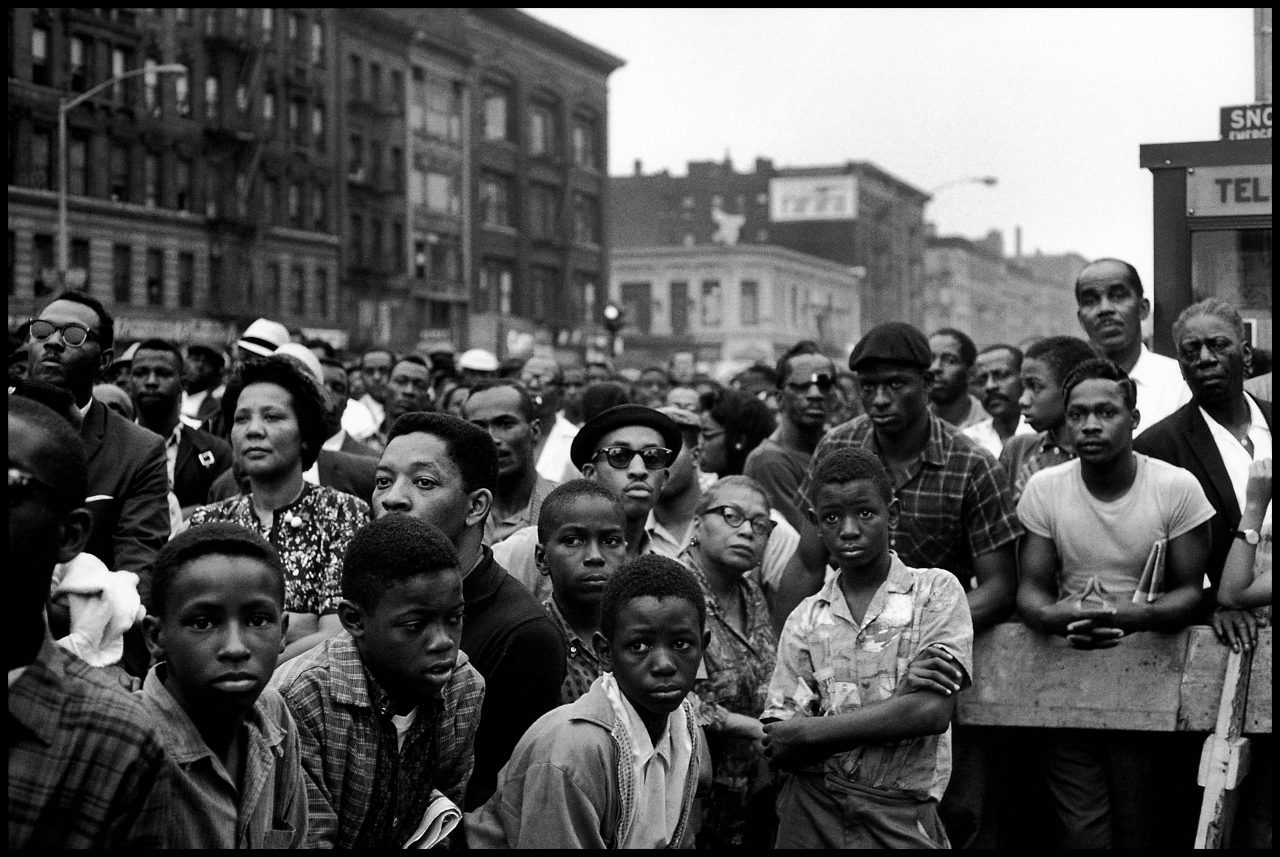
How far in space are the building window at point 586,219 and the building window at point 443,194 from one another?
965 centimetres

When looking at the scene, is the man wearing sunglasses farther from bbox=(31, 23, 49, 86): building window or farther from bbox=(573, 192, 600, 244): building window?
bbox=(573, 192, 600, 244): building window

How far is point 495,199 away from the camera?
216ft

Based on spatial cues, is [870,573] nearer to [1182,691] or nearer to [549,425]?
[1182,691]

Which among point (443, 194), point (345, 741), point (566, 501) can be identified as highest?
point (443, 194)

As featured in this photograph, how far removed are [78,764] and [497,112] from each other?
6512 centimetres

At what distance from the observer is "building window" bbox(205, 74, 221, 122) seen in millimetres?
48938

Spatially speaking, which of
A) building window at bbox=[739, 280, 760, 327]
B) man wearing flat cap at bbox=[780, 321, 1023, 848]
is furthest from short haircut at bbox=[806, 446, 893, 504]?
building window at bbox=[739, 280, 760, 327]

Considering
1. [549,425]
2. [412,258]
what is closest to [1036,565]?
[549,425]

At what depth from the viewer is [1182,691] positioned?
541 centimetres

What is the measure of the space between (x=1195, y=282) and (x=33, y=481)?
6540 millimetres

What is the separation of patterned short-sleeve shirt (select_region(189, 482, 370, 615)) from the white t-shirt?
2.58 m

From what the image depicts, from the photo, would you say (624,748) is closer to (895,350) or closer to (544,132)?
(895,350)

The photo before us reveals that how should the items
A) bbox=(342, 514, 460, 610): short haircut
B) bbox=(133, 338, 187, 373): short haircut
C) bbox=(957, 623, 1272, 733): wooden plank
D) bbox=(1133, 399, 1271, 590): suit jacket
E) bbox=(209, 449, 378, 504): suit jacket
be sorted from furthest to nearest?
bbox=(133, 338, 187, 373): short haircut, bbox=(209, 449, 378, 504): suit jacket, bbox=(1133, 399, 1271, 590): suit jacket, bbox=(957, 623, 1272, 733): wooden plank, bbox=(342, 514, 460, 610): short haircut

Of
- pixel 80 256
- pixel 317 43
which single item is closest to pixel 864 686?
pixel 80 256
